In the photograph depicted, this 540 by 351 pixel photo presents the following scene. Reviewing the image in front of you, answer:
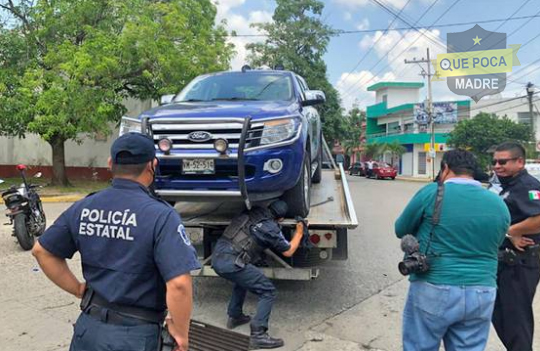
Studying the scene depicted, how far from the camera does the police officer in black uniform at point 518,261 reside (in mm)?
3229

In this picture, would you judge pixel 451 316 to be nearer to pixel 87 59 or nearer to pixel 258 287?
pixel 258 287

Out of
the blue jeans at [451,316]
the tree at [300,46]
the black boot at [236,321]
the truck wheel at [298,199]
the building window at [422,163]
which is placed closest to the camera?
the blue jeans at [451,316]

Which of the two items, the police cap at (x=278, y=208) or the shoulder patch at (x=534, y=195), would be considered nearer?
the shoulder patch at (x=534, y=195)

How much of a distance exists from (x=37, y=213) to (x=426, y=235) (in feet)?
23.1

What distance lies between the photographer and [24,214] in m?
7.57

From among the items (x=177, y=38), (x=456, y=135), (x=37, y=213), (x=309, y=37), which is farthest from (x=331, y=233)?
(x=456, y=135)

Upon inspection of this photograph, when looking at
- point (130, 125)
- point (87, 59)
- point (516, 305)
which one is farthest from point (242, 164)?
point (87, 59)

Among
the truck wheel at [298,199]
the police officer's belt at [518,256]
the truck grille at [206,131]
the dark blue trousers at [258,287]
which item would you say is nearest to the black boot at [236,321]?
the dark blue trousers at [258,287]

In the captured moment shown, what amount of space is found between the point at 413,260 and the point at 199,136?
7.71 feet

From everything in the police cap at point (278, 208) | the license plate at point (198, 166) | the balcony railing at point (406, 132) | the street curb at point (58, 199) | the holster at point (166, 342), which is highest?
the balcony railing at point (406, 132)

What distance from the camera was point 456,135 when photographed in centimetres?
3647

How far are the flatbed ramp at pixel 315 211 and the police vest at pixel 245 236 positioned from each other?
289 mm

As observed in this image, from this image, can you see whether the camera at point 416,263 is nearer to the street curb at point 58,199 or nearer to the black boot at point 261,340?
the black boot at point 261,340

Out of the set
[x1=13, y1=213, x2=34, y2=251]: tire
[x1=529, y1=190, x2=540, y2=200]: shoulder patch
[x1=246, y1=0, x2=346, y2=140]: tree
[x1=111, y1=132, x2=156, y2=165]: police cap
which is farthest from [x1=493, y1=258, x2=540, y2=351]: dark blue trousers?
[x1=246, y1=0, x2=346, y2=140]: tree
